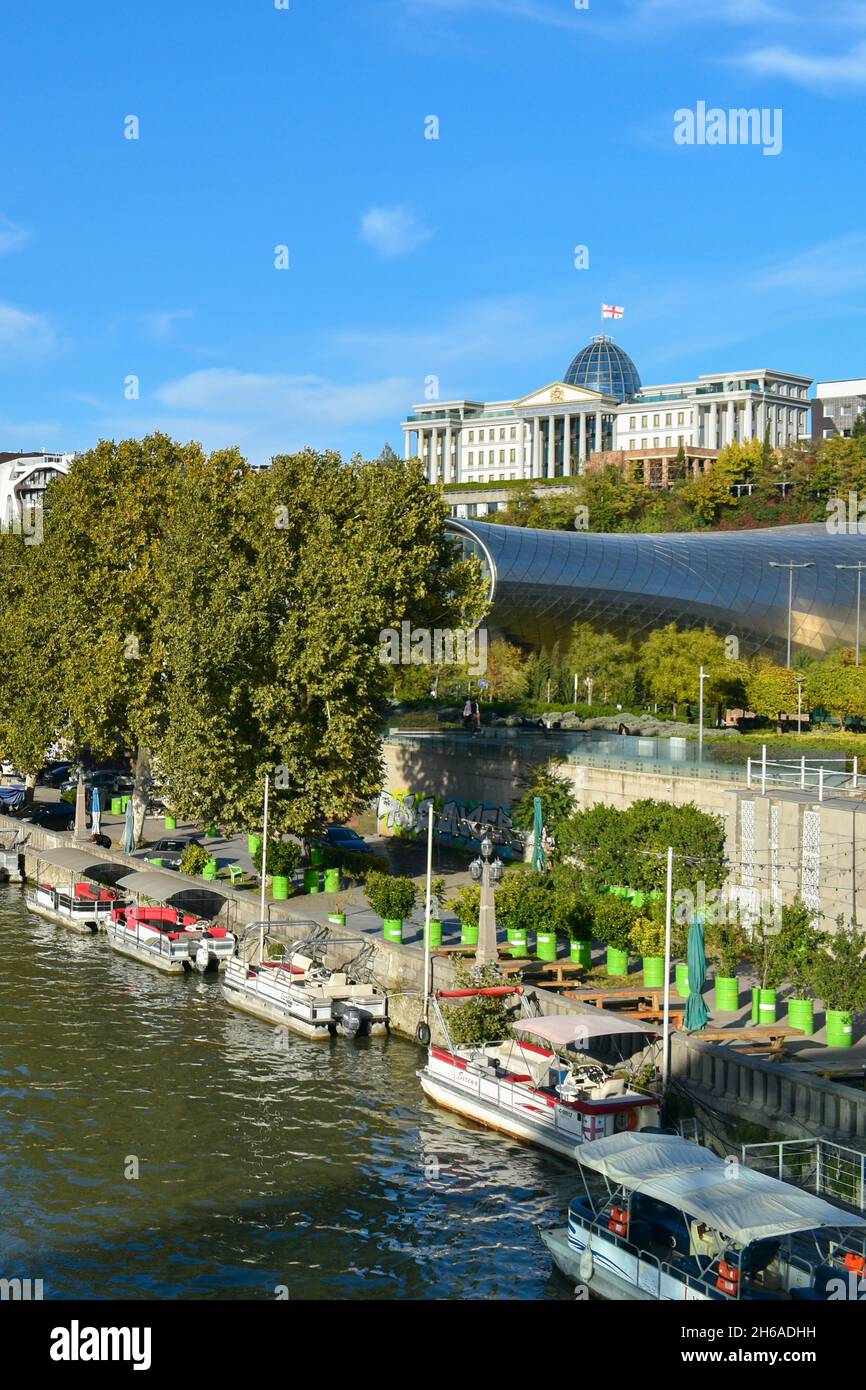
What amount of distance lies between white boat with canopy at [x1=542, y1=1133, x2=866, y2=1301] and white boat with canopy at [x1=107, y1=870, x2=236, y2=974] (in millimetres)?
19891

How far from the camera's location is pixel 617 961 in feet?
111

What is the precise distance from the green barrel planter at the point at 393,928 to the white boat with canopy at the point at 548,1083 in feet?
24.1

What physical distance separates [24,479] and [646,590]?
370ft

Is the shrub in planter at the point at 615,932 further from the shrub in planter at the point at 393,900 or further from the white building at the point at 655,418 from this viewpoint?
the white building at the point at 655,418

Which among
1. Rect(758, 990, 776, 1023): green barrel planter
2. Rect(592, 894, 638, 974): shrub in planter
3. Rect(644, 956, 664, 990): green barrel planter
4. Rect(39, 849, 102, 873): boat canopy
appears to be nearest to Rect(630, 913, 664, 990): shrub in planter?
Rect(644, 956, 664, 990): green barrel planter

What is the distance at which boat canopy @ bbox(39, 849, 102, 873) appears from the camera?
47.7m

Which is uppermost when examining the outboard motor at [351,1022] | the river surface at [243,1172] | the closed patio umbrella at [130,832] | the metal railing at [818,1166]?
the closed patio umbrella at [130,832]

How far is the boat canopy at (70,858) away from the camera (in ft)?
157

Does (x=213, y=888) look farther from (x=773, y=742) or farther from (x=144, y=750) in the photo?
(x=773, y=742)

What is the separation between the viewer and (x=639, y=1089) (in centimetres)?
2597

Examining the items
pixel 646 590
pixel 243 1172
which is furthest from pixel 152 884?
pixel 646 590

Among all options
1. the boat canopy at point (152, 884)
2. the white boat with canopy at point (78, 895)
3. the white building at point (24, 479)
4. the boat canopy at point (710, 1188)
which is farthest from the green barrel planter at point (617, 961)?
the white building at point (24, 479)

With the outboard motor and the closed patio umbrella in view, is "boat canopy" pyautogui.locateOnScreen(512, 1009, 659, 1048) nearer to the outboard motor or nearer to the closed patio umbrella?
the outboard motor
